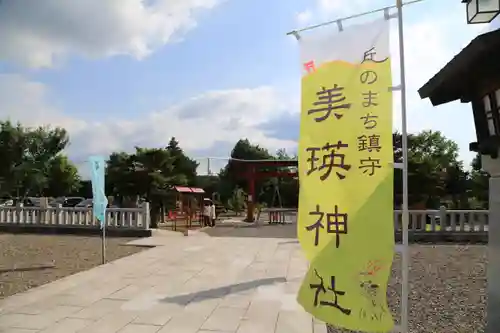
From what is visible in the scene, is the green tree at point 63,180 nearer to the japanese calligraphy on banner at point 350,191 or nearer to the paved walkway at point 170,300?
the paved walkway at point 170,300

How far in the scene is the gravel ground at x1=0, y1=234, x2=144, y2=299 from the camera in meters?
7.94

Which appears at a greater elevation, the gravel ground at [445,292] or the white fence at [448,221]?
the white fence at [448,221]

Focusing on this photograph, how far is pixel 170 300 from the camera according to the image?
21.2 ft

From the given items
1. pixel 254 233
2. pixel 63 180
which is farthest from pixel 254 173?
pixel 63 180

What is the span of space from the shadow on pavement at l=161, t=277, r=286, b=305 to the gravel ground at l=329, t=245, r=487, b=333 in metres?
2.09

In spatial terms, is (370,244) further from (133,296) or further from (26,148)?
(26,148)

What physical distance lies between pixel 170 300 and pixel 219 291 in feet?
3.02

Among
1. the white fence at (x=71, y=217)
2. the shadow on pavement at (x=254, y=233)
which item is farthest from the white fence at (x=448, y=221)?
the white fence at (x=71, y=217)

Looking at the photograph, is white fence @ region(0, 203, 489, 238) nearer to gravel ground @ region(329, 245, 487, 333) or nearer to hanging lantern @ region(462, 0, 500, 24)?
gravel ground @ region(329, 245, 487, 333)

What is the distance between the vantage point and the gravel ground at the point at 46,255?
794cm

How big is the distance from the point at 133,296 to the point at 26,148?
22.7m

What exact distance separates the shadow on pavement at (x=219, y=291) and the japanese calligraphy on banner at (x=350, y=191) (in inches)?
125

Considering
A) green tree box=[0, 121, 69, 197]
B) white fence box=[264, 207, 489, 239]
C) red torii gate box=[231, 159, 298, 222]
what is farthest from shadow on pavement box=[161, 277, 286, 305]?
green tree box=[0, 121, 69, 197]

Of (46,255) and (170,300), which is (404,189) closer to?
(170,300)
